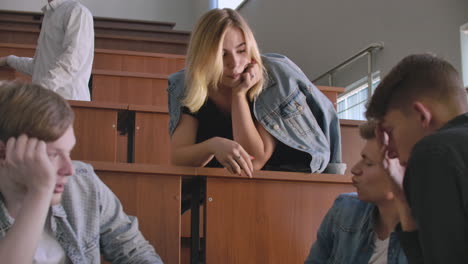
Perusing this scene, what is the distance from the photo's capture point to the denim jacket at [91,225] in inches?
43.0

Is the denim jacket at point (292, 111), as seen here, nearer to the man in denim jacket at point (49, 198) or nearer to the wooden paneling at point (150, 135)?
the man in denim jacket at point (49, 198)

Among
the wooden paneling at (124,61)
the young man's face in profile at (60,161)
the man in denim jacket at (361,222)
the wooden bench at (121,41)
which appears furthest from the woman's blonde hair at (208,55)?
the wooden bench at (121,41)

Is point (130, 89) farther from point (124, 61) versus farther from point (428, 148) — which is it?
point (428, 148)

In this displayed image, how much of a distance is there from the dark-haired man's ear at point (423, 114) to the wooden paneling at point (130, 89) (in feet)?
7.28

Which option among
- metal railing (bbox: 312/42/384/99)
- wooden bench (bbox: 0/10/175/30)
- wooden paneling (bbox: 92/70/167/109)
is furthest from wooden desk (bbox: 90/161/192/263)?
wooden bench (bbox: 0/10/175/30)

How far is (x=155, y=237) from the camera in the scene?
1.40 metres

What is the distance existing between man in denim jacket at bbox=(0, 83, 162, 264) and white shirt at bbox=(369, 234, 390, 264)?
450 mm

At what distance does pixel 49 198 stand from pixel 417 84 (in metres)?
0.56

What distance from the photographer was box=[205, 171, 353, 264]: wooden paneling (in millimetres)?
1424

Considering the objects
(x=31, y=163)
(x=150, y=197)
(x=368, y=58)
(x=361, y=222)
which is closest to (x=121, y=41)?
(x=368, y=58)

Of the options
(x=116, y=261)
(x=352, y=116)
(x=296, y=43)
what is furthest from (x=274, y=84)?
(x=296, y=43)

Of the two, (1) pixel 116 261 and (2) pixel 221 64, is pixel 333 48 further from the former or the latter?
(1) pixel 116 261

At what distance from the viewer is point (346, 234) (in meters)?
1.39

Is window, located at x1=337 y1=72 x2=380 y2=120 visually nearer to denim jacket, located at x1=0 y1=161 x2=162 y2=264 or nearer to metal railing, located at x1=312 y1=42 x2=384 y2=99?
metal railing, located at x1=312 y1=42 x2=384 y2=99
